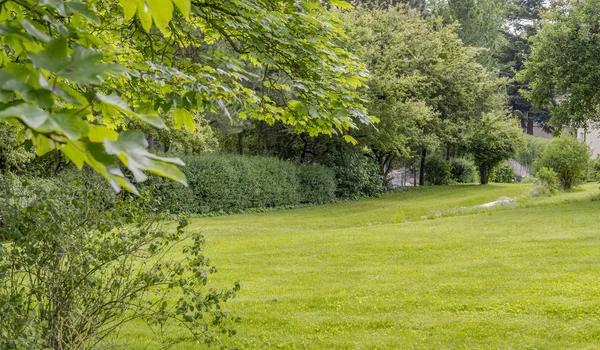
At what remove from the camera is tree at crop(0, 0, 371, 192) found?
1244 mm

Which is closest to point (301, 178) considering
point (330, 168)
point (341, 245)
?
point (330, 168)

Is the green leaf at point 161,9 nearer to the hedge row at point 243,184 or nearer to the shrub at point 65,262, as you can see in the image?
the shrub at point 65,262

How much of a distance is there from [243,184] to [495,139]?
14.4 m

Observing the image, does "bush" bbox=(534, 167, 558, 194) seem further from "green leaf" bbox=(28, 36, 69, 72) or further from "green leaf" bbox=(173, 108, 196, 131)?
"green leaf" bbox=(28, 36, 69, 72)

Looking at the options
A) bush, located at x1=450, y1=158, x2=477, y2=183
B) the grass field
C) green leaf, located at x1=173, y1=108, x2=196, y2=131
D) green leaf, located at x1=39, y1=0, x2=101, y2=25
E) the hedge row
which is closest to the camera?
green leaf, located at x1=39, y1=0, x2=101, y2=25

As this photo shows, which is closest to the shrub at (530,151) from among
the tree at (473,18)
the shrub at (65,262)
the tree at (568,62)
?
the tree at (473,18)

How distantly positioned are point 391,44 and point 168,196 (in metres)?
13.7

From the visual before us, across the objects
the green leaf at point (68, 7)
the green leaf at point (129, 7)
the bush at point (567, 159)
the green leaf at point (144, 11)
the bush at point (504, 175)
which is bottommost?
the bush at point (504, 175)

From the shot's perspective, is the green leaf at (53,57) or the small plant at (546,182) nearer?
the green leaf at (53,57)

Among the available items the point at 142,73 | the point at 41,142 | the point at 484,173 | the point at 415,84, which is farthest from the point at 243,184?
the point at 41,142

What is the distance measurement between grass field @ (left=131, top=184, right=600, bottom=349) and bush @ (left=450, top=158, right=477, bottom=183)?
718 inches

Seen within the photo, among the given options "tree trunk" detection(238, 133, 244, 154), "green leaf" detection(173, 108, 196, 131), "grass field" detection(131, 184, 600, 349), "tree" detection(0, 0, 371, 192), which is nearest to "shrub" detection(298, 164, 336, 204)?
"tree trunk" detection(238, 133, 244, 154)

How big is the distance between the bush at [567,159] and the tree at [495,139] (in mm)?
6739

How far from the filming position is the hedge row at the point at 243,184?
61.3ft
